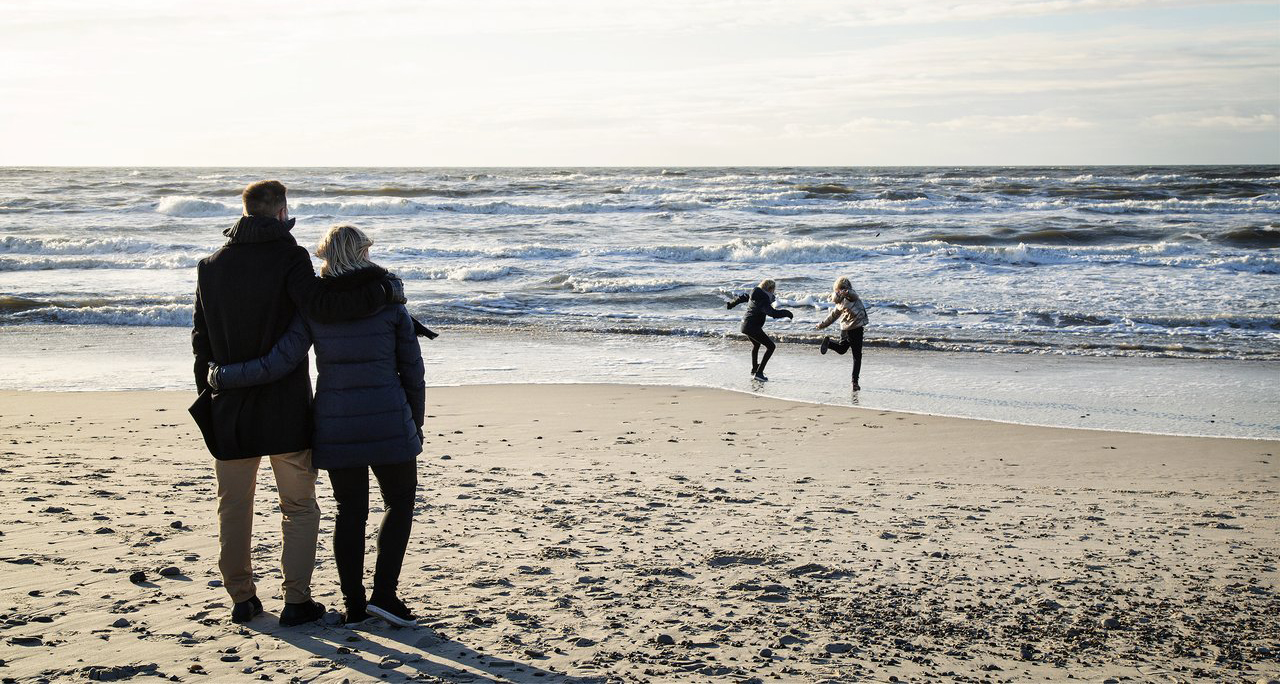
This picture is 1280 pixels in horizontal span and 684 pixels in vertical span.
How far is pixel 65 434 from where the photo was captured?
7.55m

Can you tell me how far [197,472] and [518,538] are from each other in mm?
2566

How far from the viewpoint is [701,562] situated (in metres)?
4.71

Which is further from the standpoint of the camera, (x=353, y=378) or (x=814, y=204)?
(x=814, y=204)

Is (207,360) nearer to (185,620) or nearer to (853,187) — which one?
(185,620)

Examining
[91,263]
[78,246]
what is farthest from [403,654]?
[78,246]

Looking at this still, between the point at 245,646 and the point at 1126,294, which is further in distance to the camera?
the point at 1126,294

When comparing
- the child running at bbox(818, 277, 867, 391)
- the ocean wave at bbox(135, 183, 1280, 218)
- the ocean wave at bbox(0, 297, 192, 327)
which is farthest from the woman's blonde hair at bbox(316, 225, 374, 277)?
the ocean wave at bbox(135, 183, 1280, 218)

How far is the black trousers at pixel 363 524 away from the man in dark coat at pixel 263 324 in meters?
0.14

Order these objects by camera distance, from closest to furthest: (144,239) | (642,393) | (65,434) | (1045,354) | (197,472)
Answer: (197,472), (65,434), (642,393), (1045,354), (144,239)

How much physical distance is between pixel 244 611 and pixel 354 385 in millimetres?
1050

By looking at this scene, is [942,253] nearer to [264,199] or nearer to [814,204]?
[814,204]

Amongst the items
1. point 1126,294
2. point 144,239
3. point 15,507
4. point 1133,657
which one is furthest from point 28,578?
point 144,239

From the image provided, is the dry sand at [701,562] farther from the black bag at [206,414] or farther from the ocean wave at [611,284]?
the ocean wave at [611,284]

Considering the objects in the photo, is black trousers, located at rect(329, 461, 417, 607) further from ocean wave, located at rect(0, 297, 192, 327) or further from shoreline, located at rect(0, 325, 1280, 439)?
ocean wave, located at rect(0, 297, 192, 327)
